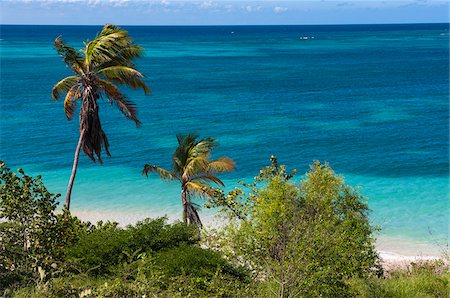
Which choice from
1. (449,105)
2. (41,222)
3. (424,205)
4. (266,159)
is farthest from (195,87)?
(41,222)

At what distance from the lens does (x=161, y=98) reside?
7700 cm

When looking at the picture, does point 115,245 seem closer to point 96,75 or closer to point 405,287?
point 96,75

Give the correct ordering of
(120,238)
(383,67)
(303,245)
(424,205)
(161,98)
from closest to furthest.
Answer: (303,245) < (120,238) < (424,205) < (161,98) < (383,67)

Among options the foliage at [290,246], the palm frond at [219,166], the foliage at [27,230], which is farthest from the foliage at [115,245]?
the palm frond at [219,166]

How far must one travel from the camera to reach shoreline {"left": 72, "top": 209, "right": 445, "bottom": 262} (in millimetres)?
28625

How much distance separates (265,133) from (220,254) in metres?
39.2

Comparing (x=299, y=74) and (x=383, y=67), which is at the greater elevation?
(x=383, y=67)

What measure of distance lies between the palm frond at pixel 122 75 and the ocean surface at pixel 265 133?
50.1 ft

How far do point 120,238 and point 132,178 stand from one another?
25.4m

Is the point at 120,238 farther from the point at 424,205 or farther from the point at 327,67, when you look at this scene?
the point at 327,67

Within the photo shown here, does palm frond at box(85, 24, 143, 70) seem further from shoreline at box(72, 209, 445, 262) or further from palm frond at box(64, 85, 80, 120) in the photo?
shoreline at box(72, 209, 445, 262)

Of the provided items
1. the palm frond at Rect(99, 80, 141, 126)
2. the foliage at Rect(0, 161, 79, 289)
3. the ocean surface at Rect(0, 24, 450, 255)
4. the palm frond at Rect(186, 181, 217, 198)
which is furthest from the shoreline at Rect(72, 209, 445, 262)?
the foliage at Rect(0, 161, 79, 289)

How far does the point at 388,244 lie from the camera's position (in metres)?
32.0

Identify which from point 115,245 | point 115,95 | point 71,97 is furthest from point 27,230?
point 115,95
